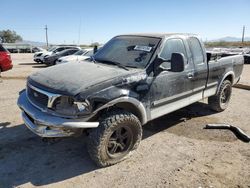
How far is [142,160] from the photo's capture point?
4.27 metres

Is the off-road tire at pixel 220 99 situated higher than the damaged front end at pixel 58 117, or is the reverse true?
the damaged front end at pixel 58 117

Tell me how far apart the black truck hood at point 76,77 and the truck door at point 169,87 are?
502mm

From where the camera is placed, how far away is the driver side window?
4703 mm

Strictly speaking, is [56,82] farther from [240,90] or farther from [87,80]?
[240,90]

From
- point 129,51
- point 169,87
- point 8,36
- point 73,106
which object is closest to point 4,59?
point 129,51

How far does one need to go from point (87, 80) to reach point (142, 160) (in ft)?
5.08

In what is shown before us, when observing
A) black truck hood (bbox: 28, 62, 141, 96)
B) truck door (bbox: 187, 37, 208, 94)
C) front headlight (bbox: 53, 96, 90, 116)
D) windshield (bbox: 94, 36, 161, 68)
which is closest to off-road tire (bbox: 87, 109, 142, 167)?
front headlight (bbox: 53, 96, 90, 116)

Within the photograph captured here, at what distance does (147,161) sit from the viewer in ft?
13.9

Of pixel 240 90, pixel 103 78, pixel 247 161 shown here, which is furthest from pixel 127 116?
pixel 240 90

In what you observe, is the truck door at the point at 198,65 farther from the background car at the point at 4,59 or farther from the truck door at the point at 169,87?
the background car at the point at 4,59

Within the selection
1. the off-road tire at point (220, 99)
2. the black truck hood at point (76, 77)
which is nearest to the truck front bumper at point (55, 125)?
the black truck hood at point (76, 77)

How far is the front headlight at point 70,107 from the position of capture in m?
3.55

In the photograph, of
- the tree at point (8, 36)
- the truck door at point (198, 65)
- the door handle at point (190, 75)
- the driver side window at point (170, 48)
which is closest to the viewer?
the driver side window at point (170, 48)

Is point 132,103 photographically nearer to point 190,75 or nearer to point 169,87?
point 169,87
